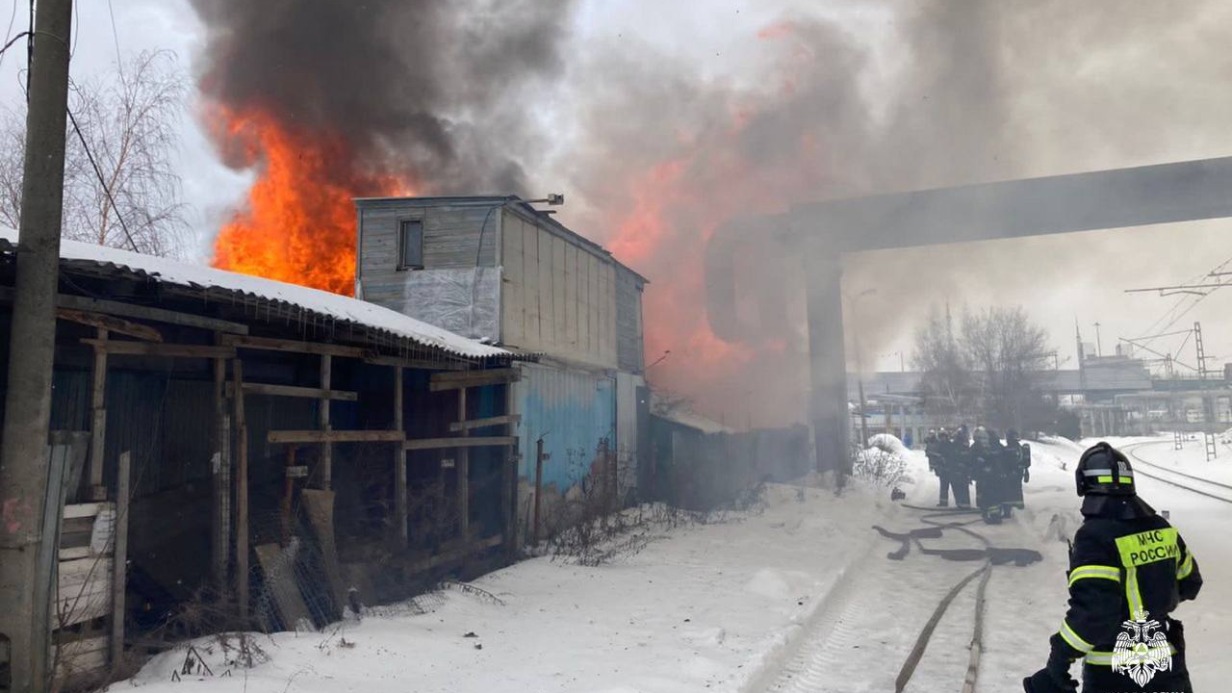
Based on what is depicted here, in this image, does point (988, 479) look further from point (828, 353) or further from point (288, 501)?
point (288, 501)

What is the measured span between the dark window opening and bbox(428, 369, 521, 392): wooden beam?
4.22 m

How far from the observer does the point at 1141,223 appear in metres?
17.8

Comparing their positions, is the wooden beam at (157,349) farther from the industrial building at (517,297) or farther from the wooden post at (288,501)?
the industrial building at (517,297)

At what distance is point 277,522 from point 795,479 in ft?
61.0

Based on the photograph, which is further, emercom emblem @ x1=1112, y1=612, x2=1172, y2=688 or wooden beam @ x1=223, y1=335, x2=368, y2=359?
wooden beam @ x1=223, y1=335, x2=368, y2=359

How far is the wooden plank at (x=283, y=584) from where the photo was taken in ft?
21.3

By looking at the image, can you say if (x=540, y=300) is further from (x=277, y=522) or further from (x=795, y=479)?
(x=795, y=479)

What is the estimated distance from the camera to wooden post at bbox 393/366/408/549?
8492 mm

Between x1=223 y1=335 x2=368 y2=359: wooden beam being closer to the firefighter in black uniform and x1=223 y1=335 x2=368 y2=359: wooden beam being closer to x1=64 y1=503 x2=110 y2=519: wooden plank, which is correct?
x1=64 y1=503 x2=110 y2=519: wooden plank

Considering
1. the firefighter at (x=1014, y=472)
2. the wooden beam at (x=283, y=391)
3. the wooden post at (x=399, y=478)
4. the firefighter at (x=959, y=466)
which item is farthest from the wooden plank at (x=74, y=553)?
the firefighter at (x=959, y=466)

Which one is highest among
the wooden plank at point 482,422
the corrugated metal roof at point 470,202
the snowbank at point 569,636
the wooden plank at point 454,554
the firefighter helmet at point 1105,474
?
the corrugated metal roof at point 470,202

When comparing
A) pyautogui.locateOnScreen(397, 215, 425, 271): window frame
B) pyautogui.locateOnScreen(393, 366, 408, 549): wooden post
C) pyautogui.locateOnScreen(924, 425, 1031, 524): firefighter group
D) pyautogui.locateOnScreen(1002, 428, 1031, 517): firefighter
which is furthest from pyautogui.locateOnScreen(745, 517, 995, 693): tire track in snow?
pyautogui.locateOnScreen(397, 215, 425, 271): window frame

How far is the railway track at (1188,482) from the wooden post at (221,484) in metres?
21.4

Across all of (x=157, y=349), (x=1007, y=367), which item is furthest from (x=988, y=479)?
(x=1007, y=367)
